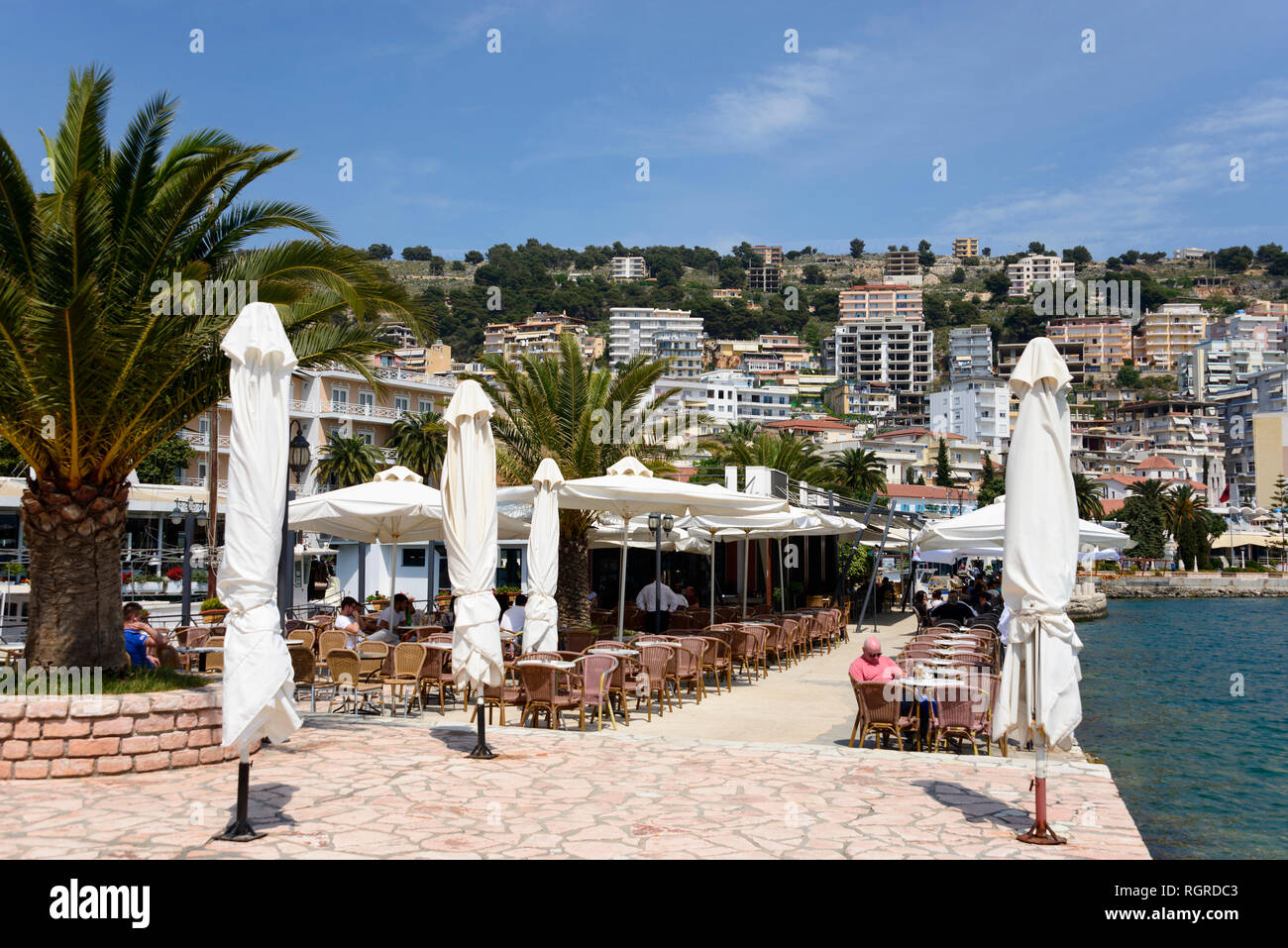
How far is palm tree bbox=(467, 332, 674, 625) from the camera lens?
19844 millimetres

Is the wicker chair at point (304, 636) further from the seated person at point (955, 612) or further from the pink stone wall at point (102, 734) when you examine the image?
the seated person at point (955, 612)

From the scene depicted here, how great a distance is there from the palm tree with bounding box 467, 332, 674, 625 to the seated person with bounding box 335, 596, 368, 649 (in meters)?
5.78

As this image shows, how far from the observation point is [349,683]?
1148 centimetres

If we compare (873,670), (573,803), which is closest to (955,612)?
(873,670)

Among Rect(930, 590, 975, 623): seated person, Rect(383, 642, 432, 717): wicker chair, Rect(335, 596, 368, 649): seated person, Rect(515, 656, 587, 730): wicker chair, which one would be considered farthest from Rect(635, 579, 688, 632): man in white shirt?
Rect(515, 656, 587, 730): wicker chair

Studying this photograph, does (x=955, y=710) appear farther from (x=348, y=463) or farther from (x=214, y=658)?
(x=348, y=463)

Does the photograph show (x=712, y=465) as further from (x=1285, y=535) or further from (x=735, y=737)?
(x=1285, y=535)

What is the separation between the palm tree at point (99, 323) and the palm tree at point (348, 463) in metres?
53.6

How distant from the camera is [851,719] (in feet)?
38.7

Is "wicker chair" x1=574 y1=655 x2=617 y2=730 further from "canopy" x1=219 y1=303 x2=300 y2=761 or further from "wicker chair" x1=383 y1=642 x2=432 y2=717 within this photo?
"canopy" x1=219 y1=303 x2=300 y2=761

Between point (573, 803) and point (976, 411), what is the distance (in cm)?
15478

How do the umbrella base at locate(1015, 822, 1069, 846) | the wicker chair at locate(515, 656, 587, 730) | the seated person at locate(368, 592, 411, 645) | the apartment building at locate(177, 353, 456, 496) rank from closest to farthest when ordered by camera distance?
1. the umbrella base at locate(1015, 822, 1069, 846)
2. the wicker chair at locate(515, 656, 587, 730)
3. the seated person at locate(368, 592, 411, 645)
4. the apartment building at locate(177, 353, 456, 496)

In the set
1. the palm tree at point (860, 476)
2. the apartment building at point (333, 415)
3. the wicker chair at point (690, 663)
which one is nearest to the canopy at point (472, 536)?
the wicker chair at point (690, 663)
